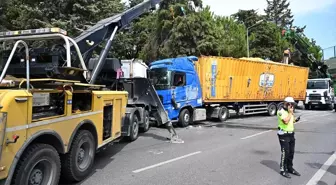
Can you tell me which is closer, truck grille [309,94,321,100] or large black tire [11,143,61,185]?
large black tire [11,143,61,185]

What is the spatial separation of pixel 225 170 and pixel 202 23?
58.7 feet

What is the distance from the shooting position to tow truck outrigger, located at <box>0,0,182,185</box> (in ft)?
11.9

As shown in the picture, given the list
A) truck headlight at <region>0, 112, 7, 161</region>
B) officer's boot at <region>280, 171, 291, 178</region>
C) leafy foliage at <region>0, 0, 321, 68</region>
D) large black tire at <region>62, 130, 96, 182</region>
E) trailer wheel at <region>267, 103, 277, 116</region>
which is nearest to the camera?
truck headlight at <region>0, 112, 7, 161</region>

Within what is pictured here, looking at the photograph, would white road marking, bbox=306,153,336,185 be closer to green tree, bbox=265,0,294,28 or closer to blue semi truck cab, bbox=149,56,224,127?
blue semi truck cab, bbox=149,56,224,127

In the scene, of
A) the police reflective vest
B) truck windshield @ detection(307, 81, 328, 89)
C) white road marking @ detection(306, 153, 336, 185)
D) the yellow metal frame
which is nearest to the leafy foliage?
the yellow metal frame

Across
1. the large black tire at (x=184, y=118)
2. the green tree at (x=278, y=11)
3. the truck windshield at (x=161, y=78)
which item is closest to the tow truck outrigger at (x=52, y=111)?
the truck windshield at (x=161, y=78)

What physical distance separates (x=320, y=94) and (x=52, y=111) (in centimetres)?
2451

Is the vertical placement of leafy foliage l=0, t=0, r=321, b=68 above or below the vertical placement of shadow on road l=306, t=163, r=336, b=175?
above

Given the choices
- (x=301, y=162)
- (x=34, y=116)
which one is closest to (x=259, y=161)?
(x=301, y=162)

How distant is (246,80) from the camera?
17.0 m

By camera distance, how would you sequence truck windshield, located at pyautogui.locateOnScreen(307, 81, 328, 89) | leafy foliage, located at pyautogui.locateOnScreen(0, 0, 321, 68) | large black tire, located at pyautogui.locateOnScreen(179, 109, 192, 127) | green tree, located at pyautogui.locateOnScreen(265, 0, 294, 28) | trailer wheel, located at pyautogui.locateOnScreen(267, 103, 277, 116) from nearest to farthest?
1. large black tire, located at pyautogui.locateOnScreen(179, 109, 192, 127)
2. leafy foliage, located at pyautogui.locateOnScreen(0, 0, 321, 68)
3. trailer wheel, located at pyautogui.locateOnScreen(267, 103, 277, 116)
4. truck windshield, located at pyautogui.locateOnScreen(307, 81, 328, 89)
5. green tree, located at pyautogui.locateOnScreen(265, 0, 294, 28)

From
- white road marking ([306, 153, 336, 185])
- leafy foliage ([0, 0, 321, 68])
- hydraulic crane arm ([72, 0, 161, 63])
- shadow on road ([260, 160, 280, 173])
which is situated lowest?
shadow on road ([260, 160, 280, 173])

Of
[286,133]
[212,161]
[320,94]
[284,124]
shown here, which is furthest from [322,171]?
[320,94]

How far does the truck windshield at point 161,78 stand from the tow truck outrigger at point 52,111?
429 cm
